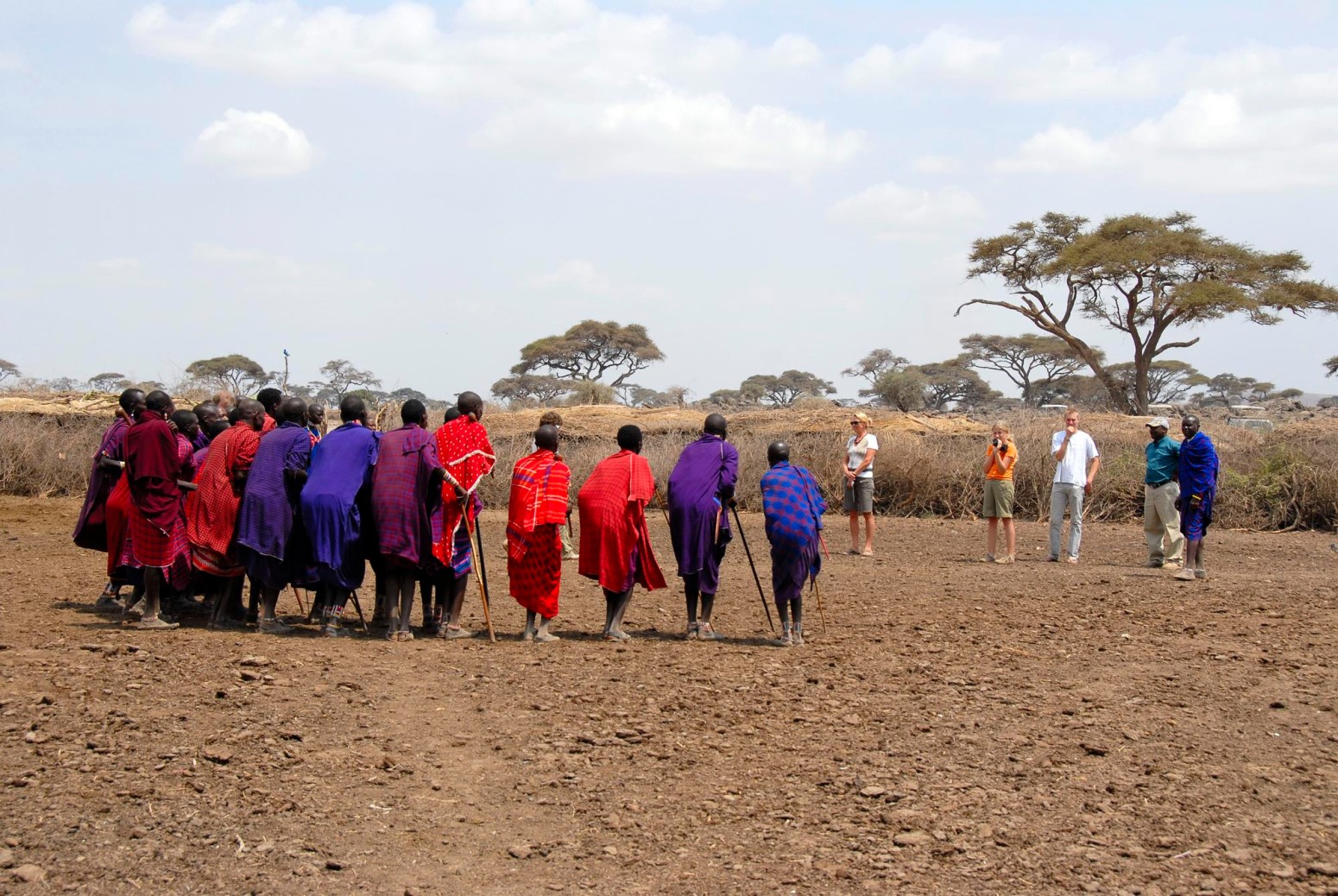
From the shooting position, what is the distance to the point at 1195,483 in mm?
11461

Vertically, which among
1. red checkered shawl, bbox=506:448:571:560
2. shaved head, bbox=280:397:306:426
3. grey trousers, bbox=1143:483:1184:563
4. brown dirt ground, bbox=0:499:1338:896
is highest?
shaved head, bbox=280:397:306:426

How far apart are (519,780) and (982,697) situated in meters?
2.81

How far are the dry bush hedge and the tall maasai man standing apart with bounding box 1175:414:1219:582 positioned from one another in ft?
20.7

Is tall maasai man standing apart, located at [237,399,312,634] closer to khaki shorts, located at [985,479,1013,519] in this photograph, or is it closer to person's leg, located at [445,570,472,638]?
person's leg, located at [445,570,472,638]

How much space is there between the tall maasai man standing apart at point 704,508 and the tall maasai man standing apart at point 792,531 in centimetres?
33

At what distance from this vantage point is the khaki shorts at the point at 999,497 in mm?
12977

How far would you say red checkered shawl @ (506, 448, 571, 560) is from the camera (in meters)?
8.38

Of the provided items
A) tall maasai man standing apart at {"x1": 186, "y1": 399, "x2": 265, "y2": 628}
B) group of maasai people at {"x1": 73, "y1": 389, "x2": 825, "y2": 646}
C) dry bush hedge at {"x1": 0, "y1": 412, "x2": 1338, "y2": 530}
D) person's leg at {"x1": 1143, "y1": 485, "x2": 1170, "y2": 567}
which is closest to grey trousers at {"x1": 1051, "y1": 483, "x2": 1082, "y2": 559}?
person's leg at {"x1": 1143, "y1": 485, "x2": 1170, "y2": 567}

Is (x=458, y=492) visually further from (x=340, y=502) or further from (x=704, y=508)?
(x=704, y=508)

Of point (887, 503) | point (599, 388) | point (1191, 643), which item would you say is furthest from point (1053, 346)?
point (1191, 643)

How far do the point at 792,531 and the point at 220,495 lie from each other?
4059mm

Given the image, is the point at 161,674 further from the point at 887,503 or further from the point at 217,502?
the point at 887,503

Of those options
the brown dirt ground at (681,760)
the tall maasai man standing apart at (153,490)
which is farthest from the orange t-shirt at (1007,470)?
the tall maasai man standing apart at (153,490)

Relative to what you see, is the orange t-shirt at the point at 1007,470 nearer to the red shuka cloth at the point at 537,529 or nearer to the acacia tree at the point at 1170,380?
the red shuka cloth at the point at 537,529
